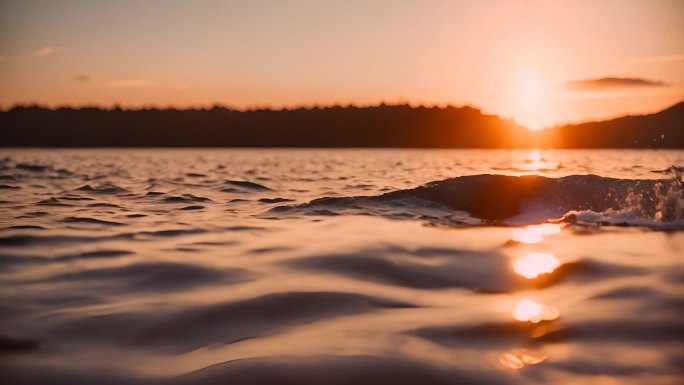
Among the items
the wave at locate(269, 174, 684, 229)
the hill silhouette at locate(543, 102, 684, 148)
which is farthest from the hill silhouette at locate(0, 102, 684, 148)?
the wave at locate(269, 174, 684, 229)

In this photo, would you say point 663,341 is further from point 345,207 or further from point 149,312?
point 345,207

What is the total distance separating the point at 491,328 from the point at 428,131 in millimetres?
142177

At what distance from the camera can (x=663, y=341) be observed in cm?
364

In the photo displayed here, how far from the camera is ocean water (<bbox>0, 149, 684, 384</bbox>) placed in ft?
10.7

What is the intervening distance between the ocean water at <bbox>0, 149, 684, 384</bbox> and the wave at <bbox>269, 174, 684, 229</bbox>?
12 centimetres

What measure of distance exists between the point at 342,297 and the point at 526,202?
7.76 meters

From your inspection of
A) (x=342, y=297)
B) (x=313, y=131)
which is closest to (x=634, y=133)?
(x=313, y=131)

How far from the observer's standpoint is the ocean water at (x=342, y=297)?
3268mm

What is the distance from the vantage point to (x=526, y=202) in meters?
11.5

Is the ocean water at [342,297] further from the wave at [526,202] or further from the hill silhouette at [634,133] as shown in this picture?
the hill silhouette at [634,133]

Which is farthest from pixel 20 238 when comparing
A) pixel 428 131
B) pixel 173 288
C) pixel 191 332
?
pixel 428 131

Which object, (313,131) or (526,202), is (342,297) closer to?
(526,202)

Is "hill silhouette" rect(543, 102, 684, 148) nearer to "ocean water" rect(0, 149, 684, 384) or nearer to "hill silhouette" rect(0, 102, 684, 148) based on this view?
"hill silhouette" rect(0, 102, 684, 148)

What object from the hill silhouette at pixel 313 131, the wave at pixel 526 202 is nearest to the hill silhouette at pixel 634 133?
the hill silhouette at pixel 313 131
